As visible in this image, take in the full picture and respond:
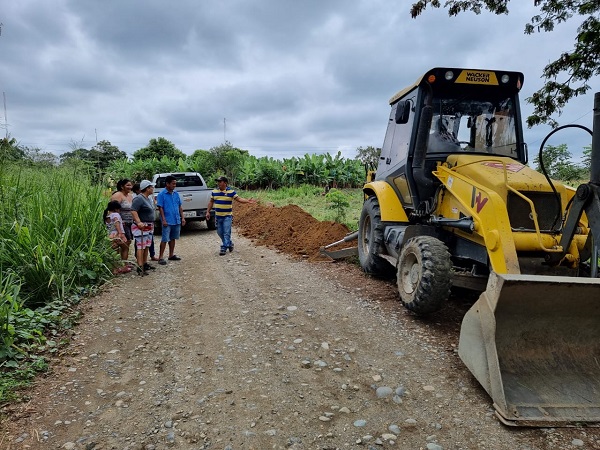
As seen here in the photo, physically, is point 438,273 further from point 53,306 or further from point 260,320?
point 53,306

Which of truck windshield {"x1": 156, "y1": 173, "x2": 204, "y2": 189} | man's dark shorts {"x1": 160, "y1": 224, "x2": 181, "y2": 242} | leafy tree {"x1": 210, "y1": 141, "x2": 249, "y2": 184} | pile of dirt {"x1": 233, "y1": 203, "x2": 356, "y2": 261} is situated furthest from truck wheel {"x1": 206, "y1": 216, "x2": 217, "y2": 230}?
leafy tree {"x1": 210, "y1": 141, "x2": 249, "y2": 184}

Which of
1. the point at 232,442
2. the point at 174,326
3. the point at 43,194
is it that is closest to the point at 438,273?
the point at 232,442

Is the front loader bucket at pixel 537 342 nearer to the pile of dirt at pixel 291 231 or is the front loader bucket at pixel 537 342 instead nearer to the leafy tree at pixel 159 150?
the pile of dirt at pixel 291 231

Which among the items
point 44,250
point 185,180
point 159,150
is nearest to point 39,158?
point 44,250

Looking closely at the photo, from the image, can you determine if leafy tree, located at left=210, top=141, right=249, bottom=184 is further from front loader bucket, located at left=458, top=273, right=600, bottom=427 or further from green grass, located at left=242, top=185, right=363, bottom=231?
front loader bucket, located at left=458, top=273, right=600, bottom=427

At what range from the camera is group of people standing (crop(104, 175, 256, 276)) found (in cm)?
678

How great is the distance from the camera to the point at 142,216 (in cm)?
702

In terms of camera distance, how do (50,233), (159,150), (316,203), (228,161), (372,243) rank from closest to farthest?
1. (50,233)
2. (372,243)
3. (316,203)
4. (228,161)
5. (159,150)

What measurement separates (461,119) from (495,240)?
2143mm

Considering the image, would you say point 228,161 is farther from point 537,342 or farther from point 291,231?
point 537,342

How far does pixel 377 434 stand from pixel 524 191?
2.72 meters

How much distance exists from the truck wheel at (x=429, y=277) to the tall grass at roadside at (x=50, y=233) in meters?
4.13

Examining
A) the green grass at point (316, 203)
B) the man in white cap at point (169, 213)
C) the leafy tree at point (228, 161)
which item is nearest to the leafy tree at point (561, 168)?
the green grass at point (316, 203)

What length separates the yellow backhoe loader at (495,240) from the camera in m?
2.96
